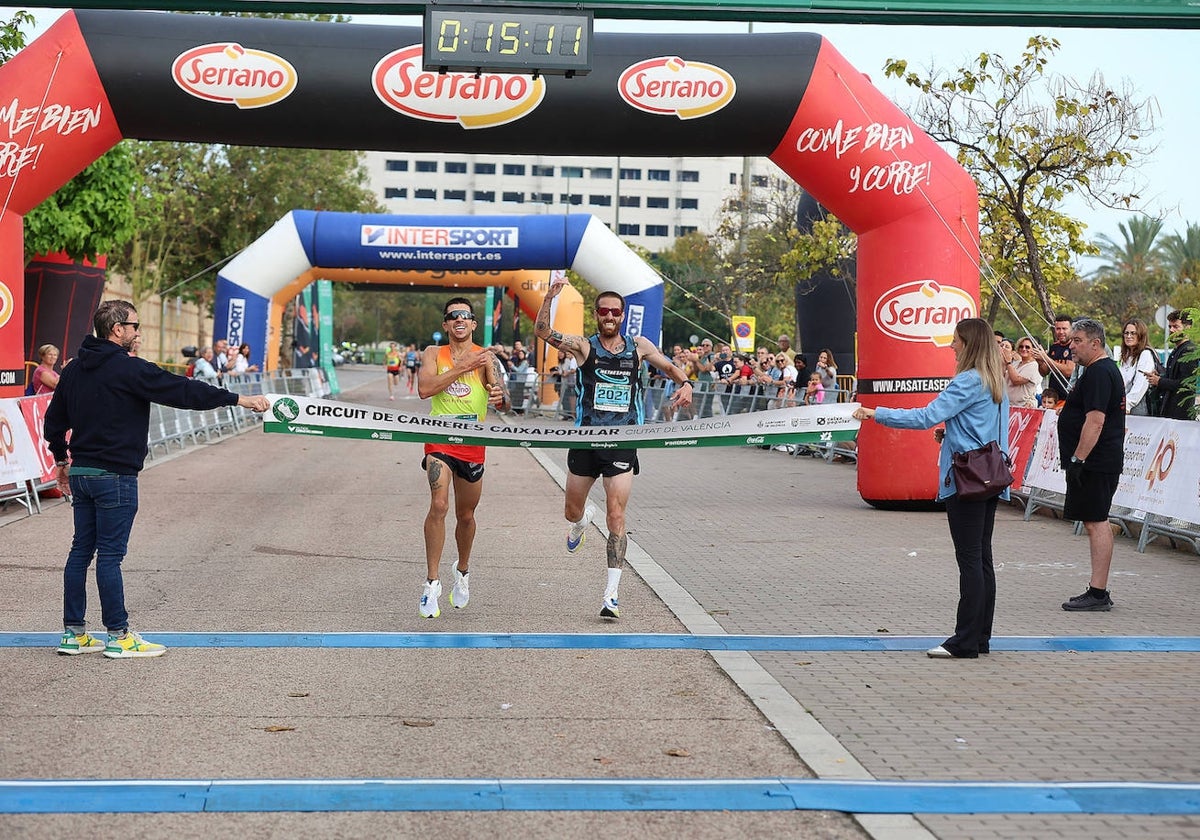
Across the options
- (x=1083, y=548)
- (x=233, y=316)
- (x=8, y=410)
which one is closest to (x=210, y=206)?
(x=233, y=316)

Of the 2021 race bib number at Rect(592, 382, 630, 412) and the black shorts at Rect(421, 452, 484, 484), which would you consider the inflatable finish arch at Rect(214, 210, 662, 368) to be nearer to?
the 2021 race bib number at Rect(592, 382, 630, 412)

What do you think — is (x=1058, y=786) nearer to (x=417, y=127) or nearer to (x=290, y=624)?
(x=290, y=624)

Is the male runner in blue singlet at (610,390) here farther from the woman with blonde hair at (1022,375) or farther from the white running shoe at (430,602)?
the woman with blonde hair at (1022,375)

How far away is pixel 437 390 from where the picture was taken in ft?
28.7

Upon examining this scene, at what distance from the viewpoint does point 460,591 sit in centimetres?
880

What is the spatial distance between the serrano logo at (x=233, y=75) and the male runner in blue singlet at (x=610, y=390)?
5.73 metres

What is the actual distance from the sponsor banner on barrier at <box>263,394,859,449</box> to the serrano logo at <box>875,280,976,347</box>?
5.58m

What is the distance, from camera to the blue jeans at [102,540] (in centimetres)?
726

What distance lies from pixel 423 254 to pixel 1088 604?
22624mm

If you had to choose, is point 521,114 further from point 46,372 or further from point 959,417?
point 959,417

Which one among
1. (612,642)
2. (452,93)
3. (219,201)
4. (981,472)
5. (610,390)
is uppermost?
(219,201)

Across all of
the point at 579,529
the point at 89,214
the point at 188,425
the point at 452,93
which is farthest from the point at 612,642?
the point at 89,214

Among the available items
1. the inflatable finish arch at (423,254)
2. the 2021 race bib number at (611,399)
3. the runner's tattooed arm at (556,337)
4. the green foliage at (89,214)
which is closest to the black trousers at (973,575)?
the 2021 race bib number at (611,399)

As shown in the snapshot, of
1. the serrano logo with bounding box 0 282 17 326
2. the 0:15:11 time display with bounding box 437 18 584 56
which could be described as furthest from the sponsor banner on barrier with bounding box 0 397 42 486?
the 0:15:11 time display with bounding box 437 18 584 56
